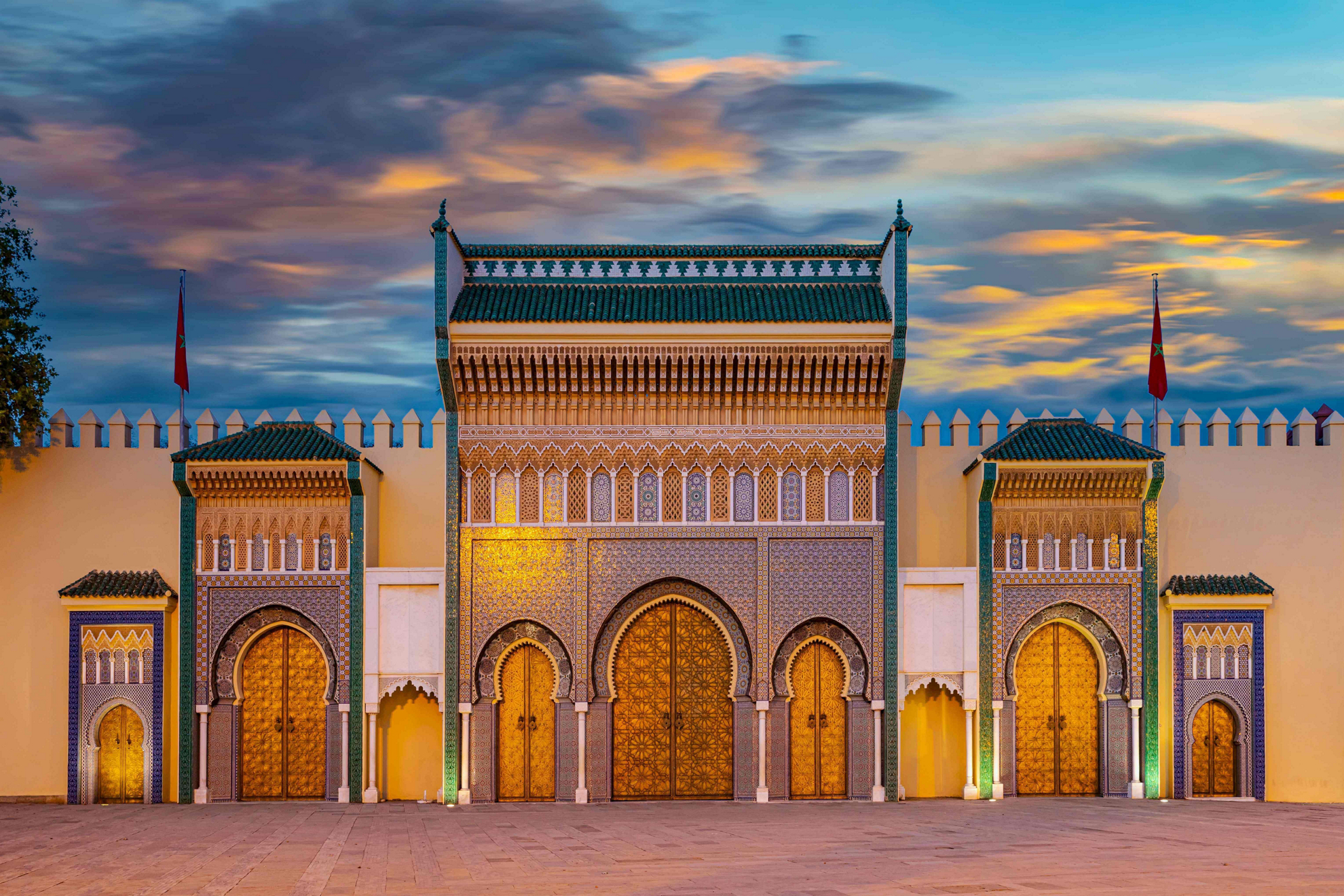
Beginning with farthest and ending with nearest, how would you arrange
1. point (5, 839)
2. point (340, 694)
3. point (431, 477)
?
point (431, 477) < point (340, 694) < point (5, 839)

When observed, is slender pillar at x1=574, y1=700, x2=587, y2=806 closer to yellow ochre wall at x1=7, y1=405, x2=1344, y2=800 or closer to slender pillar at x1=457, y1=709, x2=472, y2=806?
slender pillar at x1=457, y1=709, x2=472, y2=806

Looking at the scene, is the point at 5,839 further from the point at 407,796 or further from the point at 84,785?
the point at 407,796

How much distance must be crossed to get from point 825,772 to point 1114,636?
13.2 feet

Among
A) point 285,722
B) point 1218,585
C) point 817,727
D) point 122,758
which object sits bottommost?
point 122,758

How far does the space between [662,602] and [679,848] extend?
13.8 feet

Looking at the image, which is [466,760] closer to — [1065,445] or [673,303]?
[673,303]

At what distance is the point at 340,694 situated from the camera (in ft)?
45.9

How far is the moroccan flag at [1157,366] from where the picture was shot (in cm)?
1539

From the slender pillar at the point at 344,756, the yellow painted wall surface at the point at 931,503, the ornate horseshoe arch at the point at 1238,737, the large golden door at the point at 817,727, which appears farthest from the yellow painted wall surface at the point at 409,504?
the ornate horseshoe arch at the point at 1238,737

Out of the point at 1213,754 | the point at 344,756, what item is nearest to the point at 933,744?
the point at 1213,754

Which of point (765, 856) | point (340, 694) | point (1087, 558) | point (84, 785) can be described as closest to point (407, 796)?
point (340, 694)

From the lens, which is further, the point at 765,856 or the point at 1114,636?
the point at 1114,636

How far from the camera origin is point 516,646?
46.7 ft

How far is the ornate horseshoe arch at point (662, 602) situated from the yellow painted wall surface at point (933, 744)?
2.27 meters
